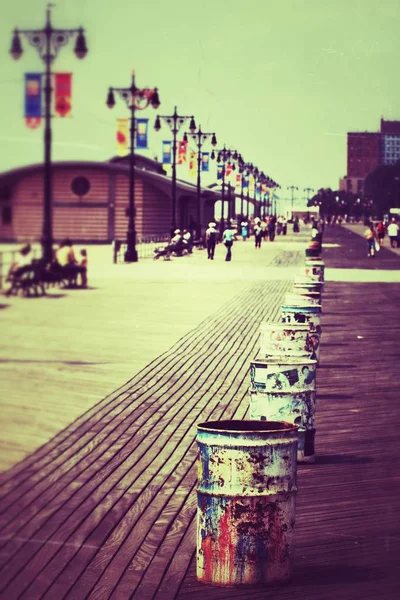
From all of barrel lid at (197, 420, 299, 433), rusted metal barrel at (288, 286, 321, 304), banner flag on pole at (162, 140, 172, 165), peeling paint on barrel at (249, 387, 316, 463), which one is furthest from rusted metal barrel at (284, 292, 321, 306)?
barrel lid at (197, 420, 299, 433)

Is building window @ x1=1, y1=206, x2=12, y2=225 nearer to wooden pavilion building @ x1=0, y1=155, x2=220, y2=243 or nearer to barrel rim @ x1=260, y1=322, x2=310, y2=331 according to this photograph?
wooden pavilion building @ x1=0, y1=155, x2=220, y2=243

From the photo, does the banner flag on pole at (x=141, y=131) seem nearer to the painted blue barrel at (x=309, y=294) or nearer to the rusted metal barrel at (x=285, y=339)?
the rusted metal barrel at (x=285, y=339)

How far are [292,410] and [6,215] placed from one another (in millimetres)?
5624

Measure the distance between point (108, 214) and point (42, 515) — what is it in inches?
102

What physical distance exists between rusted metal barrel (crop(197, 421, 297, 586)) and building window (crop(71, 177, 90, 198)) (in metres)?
1.38

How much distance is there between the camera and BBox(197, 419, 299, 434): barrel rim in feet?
20.1

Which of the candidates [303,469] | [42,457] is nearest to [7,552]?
[42,457]

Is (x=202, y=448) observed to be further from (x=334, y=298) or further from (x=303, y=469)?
(x=334, y=298)

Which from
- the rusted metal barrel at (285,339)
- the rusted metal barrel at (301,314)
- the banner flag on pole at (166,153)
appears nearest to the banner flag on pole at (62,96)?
the rusted metal barrel at (285,339)

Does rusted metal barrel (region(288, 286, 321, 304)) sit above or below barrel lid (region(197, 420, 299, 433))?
above

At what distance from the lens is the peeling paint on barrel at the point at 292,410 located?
9695 mm

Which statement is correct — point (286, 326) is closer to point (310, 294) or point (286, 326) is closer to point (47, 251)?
point (310, 294)

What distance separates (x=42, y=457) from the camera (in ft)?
30.7

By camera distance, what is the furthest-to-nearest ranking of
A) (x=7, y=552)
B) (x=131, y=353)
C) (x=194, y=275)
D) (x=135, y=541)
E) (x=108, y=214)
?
(x=194, y=275) < (x=131, y=353) < (x=135, y=541) < (x=7, y=552) < (x=108, y=214)
